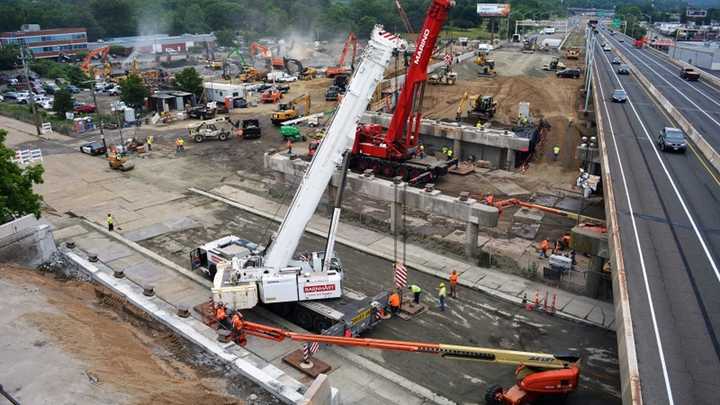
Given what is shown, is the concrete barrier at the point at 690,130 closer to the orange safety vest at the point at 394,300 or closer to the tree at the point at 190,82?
the orange safety vest at the point at 394,300

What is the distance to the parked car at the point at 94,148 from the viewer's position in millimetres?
51500

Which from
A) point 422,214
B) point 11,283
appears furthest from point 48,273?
point 422,214

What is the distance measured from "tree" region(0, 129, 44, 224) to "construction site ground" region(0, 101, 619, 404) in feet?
A: 15.4

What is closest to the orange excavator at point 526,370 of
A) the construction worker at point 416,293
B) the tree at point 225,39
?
the construction worker at point 416,293

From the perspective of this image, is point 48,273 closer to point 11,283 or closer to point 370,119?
point 11,283

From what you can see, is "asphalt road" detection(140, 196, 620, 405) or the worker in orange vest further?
the worker in orange vest

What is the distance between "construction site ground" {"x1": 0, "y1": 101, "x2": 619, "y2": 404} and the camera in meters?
20.1

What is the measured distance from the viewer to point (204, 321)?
877 inches

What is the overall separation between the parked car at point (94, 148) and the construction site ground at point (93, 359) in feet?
105

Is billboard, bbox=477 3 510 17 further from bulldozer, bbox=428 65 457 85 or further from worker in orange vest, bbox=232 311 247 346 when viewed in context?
worker in orange vest, bbox=232 311 247 346

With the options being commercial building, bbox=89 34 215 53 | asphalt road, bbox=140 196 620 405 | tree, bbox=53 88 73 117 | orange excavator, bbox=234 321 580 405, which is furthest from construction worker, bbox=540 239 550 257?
commercial building, bbox=89 34 215 53

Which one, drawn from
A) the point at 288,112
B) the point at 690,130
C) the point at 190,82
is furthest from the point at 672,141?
the point at 190,82

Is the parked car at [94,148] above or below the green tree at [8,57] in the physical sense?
below

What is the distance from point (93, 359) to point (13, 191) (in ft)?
45.9
